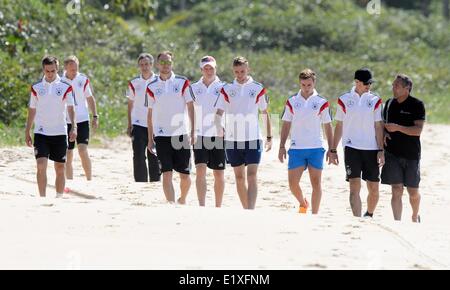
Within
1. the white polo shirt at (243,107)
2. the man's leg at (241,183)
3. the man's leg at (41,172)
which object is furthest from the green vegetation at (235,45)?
the white polo shirt at (243,107)

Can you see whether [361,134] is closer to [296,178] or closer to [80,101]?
[296,178]

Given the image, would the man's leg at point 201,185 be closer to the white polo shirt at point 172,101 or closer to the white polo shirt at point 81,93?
the white polo shirt at point 172,101

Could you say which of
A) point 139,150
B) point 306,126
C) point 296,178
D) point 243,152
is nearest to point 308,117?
point 306,126

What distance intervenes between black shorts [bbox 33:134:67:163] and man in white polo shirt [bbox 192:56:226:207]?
1.46 meters

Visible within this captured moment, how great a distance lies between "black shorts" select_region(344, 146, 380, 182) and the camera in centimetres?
1216

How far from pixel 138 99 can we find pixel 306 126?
3045 millimetres

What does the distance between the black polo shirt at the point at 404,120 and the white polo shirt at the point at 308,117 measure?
2.20 ft

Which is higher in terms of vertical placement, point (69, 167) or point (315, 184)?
point (315, 184)

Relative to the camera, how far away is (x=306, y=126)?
12.1m

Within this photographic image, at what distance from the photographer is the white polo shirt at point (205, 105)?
41.6ft

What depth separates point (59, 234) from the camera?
9852 millimetres
